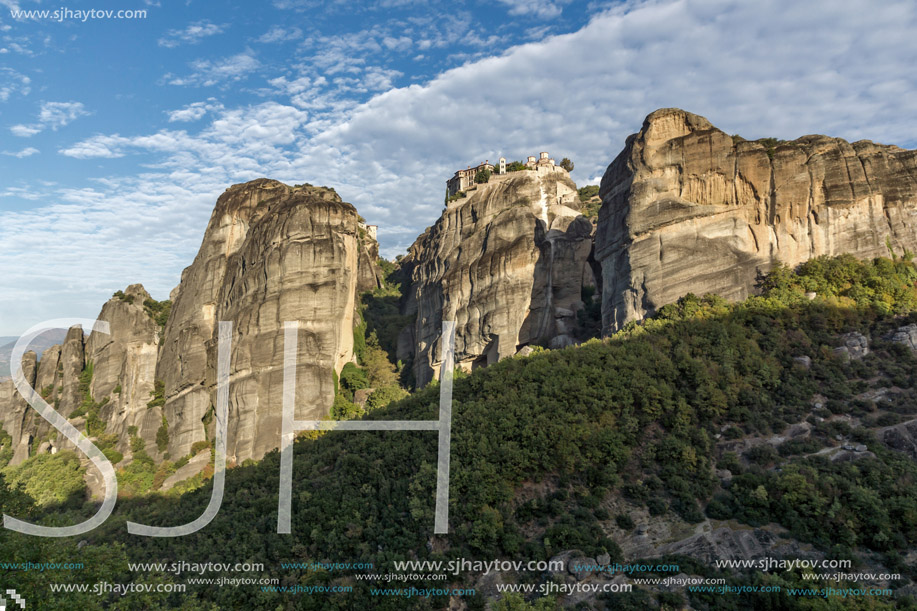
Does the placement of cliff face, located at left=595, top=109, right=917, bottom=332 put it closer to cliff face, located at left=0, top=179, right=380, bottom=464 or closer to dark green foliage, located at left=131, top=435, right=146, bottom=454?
cliff face, located at left=0, top=179, right=380, bottom=464

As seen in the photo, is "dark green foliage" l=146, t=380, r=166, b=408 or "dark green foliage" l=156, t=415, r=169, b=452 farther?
"dark green foliage" l=146, t=380, r=166, b=408

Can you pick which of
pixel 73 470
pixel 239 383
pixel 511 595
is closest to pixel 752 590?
pixel 511 595

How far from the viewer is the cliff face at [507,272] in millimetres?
45750

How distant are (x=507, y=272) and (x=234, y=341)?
73.6 feet

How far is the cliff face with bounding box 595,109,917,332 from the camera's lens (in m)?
34.2

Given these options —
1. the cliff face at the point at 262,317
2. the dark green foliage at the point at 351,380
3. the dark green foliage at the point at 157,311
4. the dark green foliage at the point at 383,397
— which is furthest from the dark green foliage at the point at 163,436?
the dark green foliage at the point at 383,397

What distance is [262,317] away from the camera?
46.8 m

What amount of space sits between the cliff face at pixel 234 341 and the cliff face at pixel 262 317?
8 centimetres

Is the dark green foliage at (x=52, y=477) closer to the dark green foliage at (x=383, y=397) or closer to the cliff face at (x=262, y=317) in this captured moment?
the cliff face at (x=262, y=317)

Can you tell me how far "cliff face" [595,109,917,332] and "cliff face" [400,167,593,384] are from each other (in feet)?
29.1

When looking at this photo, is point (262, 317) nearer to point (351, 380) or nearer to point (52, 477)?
point (351, 380)

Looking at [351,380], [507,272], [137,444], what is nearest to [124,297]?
[137,444]

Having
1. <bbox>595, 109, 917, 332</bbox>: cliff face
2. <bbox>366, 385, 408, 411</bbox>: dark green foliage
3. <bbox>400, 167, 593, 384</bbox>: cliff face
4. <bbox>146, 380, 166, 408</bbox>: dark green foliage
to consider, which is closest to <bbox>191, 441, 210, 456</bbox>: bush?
<bbox>146, 380, 166, 408</bbox>: dark green foliage

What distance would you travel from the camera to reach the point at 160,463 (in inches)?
1828
